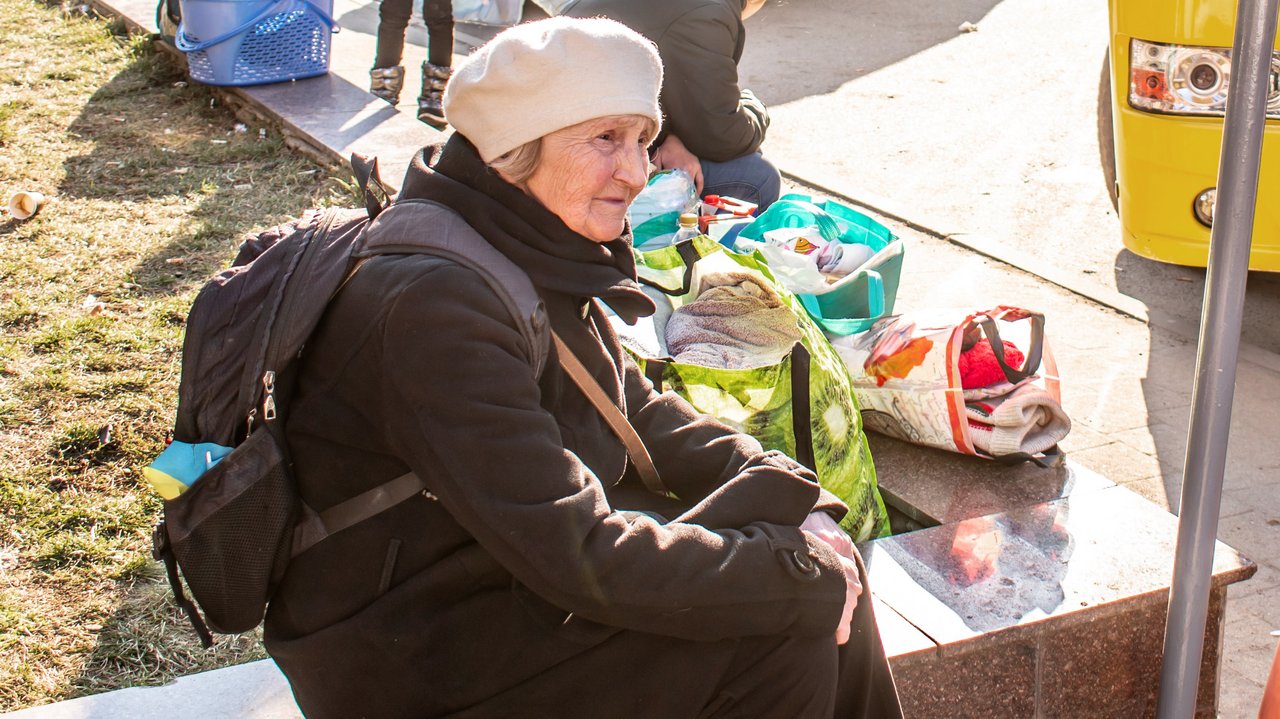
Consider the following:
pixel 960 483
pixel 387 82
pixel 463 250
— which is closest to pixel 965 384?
pixel 960 483

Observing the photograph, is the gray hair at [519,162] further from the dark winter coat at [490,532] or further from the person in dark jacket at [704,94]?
the person in dark jacket at [704,94]

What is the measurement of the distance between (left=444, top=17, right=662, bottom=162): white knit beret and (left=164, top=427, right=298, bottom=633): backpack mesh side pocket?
600 mm

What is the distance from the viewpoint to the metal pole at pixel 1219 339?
1.87 metres

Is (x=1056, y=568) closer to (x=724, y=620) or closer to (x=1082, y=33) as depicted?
(x=724, y=620)

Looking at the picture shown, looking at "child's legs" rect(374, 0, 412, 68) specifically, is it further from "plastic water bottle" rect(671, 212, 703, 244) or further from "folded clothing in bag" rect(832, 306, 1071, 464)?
"folded clothing in bag" rect(832, 306, 1071, 464)

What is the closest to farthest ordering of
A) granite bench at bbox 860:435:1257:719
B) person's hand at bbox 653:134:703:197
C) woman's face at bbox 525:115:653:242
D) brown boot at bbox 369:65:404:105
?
1. woman's face at bbox 525:115:653:242
2. granite bench at bbox 860:435:1257:719
3. person's hand at bbox 653:134:703:197
4. brown boot at bbox 369:65:404:105

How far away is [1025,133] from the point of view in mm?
7301

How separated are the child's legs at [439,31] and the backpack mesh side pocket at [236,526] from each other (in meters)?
5.24

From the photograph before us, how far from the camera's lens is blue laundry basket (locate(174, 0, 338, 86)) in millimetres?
6512

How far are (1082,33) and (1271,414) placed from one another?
594 centimetres

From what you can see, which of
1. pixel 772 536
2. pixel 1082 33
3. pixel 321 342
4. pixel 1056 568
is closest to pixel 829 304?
pixel 1056 568

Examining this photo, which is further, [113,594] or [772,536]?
[113,594]

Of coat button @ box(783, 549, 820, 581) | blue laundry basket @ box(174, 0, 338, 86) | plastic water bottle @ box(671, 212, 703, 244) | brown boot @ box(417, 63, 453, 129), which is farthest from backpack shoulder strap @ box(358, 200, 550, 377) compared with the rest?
blue laundry basket @ box(174, 0, 338, 86)

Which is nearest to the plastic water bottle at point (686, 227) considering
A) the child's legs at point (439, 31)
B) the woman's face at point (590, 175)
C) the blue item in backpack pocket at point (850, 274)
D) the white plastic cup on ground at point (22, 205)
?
the blue item in backpack pocket at point (850, 274)
